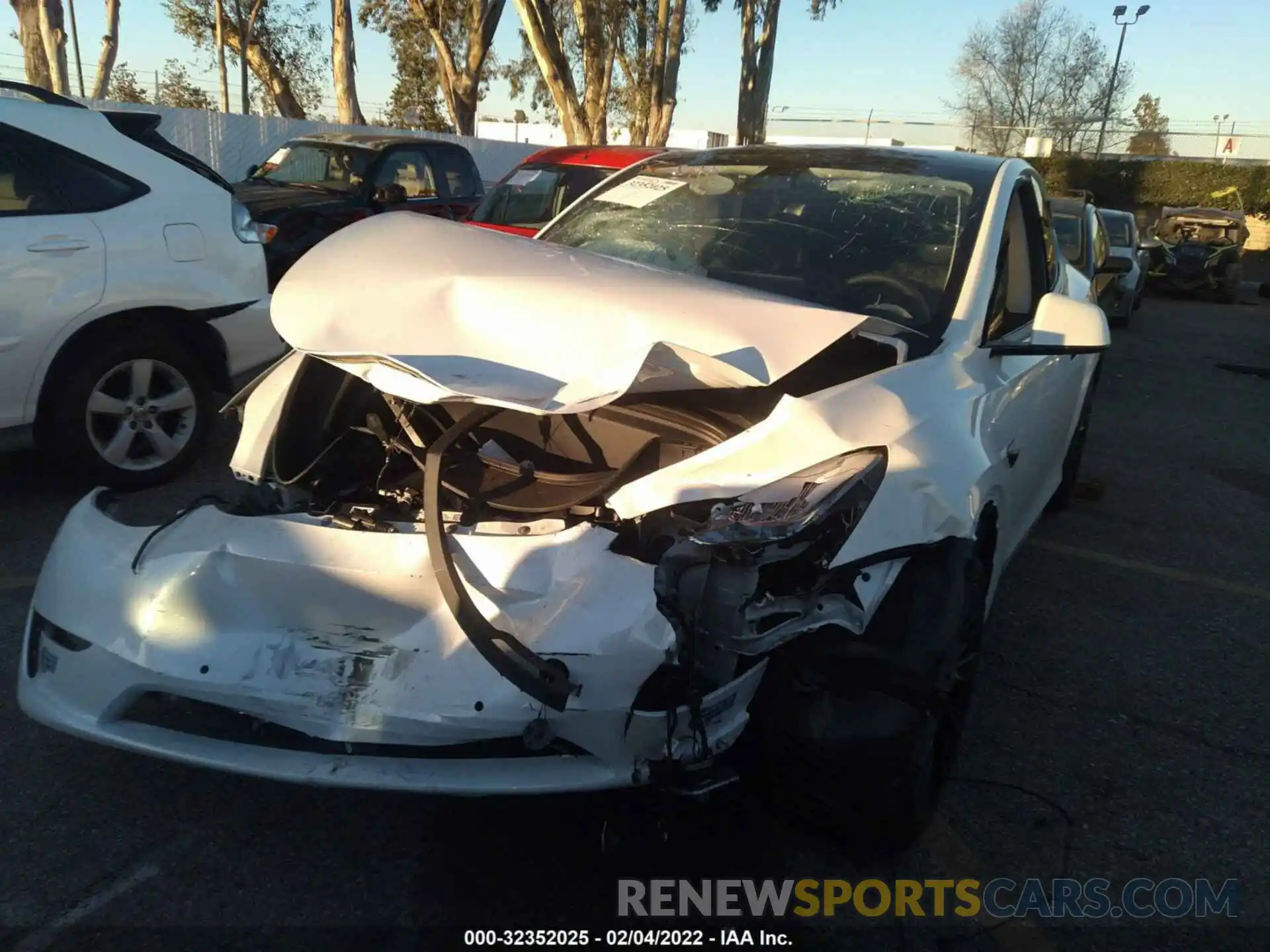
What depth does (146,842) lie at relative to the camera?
2627 millimetres

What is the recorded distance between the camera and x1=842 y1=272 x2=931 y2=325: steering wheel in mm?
3273

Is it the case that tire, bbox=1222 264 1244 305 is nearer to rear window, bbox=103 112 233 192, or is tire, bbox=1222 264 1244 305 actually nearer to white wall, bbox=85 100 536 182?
white wall, bbox=85 100 536 182

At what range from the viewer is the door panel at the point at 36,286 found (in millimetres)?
4566

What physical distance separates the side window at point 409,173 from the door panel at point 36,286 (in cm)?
579

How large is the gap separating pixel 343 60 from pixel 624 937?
92.8 ft

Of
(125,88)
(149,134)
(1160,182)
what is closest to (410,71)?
(125,88)

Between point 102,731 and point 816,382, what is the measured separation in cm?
195

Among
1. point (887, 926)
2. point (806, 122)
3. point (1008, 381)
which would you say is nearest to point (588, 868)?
point (887, 926)

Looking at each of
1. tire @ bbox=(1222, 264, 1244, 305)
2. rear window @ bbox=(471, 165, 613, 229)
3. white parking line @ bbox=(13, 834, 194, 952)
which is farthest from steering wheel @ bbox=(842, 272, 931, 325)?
tire @ bbox=(1222, 264, 1244, 305)

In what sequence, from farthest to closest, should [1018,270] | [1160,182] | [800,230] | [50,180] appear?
[1160,182]
[50,180]
[1018,270]
[800,230]

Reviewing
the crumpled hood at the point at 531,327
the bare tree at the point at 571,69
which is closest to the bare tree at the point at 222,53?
the bare tree at the point at 571,69

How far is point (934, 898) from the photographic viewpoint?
8.47 feet

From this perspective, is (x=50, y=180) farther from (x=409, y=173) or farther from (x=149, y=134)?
(x=409, y=173)

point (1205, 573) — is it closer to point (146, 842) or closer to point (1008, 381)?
point (1008, 381)
